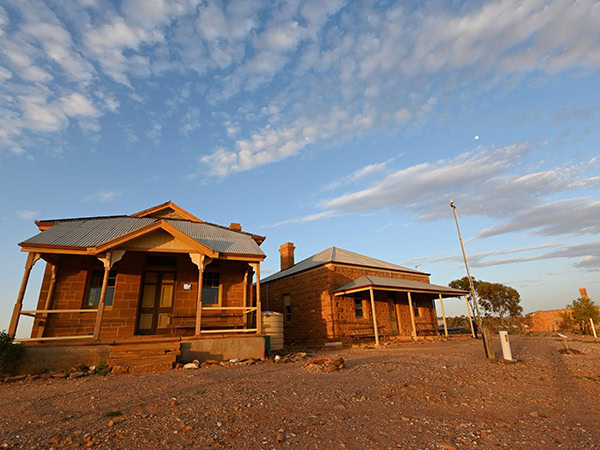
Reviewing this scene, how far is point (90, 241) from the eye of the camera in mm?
10578

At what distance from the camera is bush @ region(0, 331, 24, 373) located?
796 cm

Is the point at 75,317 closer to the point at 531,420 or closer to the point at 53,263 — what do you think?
the point at 53,263

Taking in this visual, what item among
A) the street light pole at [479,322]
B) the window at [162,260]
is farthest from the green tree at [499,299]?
the window at [162,260]

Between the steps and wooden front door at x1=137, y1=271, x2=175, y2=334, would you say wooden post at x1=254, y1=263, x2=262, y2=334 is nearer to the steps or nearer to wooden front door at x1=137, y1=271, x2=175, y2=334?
the steps

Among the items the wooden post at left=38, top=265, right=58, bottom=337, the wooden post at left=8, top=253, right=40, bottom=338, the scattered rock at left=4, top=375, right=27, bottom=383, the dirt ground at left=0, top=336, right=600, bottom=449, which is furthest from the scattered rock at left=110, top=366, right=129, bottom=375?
the wooden post at left=38, top=265, right=58, bottom=337

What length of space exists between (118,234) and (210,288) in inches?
153

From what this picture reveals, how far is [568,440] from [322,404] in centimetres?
323

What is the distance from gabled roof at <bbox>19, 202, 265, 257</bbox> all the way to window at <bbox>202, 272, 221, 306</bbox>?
4.70 ft

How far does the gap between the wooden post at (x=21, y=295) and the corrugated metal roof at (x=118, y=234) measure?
47 cm

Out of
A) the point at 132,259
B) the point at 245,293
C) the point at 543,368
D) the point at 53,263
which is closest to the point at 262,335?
the point at 245,293

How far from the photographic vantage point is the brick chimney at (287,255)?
77.3ft

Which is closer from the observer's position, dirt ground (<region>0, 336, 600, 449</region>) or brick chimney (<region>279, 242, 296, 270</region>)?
dirt ground (<region>0, 336, 600, 449</region>)

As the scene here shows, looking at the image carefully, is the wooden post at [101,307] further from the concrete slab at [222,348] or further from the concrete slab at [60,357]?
the concrete slab at [222,348]

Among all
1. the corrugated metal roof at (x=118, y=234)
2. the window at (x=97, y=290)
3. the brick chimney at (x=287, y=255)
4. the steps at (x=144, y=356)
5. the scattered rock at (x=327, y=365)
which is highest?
the brick chimney at (x=287, y=255)
